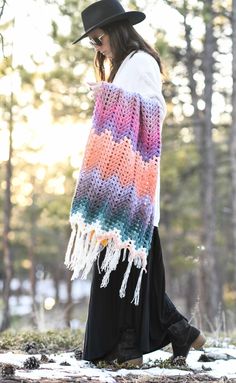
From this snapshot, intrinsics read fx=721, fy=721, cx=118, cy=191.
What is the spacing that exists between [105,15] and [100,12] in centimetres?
4

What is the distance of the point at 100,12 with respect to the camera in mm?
4340

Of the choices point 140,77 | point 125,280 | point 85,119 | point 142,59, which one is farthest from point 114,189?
point 85,119

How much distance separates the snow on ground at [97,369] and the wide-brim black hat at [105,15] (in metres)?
1.94

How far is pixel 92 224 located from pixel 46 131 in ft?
34.6

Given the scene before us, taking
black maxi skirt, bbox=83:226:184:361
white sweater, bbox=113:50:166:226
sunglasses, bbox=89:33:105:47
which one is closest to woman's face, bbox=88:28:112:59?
sunglasses, bbox=89:33:105:47

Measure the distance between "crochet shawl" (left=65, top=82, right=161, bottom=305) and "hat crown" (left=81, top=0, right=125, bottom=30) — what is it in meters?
0.46

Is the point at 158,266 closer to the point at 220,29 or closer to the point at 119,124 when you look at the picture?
the point at 119,124

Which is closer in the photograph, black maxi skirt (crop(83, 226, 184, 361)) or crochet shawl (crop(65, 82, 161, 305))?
crochet shawl (crop(65, 82, 161, 305))

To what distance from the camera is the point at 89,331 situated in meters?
4.34

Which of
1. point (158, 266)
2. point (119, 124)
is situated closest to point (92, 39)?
point (119, 124)

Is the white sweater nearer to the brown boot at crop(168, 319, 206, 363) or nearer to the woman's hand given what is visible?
the woman's hand

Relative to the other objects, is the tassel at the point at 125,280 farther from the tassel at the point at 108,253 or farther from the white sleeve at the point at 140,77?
the white sleeve at the point at 140,77

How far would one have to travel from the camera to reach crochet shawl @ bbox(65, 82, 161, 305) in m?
4.08

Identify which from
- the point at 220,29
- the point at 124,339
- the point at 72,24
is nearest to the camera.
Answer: the point at 124,339
